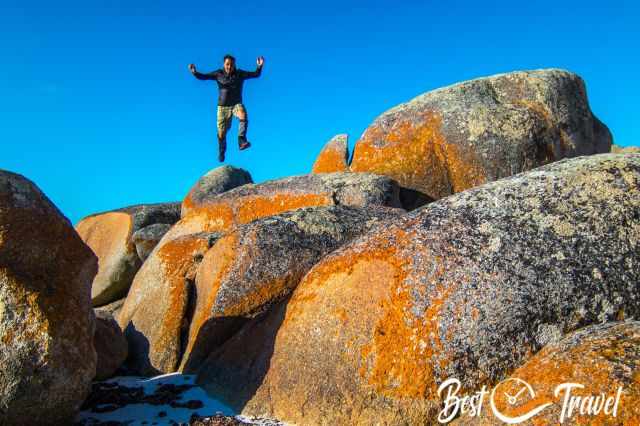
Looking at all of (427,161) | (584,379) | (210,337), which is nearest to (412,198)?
(427,161)

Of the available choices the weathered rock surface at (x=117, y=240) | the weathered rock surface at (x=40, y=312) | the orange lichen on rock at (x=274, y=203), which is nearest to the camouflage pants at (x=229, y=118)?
the weathered rock surface at (x=117, y=240)

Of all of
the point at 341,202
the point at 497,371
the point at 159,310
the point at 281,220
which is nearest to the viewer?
the point at 497,371

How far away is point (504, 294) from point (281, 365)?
2.94 m

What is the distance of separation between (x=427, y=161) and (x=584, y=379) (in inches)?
413

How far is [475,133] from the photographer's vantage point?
15102mm

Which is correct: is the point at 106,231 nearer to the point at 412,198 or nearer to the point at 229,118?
the point at 229,118

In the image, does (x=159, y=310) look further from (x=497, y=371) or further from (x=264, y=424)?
(x=497, y=371)

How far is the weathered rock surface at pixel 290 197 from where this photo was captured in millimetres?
13656

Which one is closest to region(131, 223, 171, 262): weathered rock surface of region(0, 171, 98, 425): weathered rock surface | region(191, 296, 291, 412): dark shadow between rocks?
region(191, 296, 291, 412): dark shadow between rocks

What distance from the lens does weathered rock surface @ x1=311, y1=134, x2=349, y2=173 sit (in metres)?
17.2

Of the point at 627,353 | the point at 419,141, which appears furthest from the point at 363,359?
the point at 419,141

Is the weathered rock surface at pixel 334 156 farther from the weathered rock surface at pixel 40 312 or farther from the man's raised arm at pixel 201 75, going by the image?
the weathered rock surface at pixel 40 312

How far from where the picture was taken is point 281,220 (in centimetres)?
975

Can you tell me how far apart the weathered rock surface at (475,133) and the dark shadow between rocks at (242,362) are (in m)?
7.67
